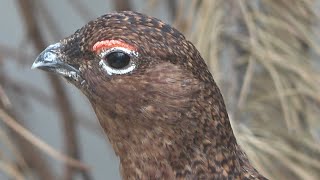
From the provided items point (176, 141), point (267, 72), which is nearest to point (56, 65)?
point (176, 141)

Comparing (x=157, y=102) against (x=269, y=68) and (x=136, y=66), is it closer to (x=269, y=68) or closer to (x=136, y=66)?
(x=136, y=66)

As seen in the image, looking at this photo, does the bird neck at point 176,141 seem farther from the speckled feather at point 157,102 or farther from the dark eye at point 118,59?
the dark eye at point 118,59

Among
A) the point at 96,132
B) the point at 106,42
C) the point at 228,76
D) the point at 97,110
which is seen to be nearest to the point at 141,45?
the point at 106,42

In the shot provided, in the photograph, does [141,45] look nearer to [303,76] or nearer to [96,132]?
[303,76]

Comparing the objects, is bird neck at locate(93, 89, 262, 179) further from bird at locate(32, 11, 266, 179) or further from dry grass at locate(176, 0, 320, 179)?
dry grass at locate(176, 0, 320, 179)

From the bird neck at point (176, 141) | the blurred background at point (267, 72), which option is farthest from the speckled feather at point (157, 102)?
the blurred background at point (267, 72)

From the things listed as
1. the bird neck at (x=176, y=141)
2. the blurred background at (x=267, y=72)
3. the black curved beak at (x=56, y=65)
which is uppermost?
the blurred background at (x=267, y=72)
